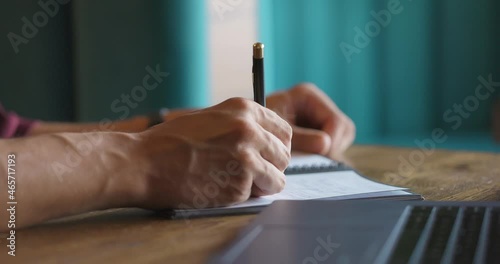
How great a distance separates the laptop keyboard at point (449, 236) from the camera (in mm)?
439

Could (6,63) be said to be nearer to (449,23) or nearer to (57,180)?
(449,23)

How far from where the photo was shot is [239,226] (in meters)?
0.62

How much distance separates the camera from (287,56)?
2182 millimetres

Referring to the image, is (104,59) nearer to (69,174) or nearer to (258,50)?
(258,50)

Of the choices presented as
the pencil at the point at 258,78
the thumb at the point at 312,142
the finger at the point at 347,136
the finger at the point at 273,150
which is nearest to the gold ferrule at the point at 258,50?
the pencil at the point at 258,78

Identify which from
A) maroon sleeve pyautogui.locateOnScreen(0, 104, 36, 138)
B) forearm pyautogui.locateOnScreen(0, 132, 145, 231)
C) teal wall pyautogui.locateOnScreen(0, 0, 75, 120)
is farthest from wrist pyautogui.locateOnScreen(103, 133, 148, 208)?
A: teal wall pyautogui.locateOnScreen(0, 0, 75, 120)

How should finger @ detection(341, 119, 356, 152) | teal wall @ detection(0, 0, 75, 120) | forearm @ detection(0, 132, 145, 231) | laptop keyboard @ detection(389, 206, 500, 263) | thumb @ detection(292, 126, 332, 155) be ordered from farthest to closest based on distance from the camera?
teal wall @ detection(0, 0, 75, 120) < finger @ detection(341, 119, 356, 152) < thumb @ detection(292, 126, 332, 155) < forearm @ detection(0, 132, 145, 231) < laptop keyboard @ detection(389, 206, 500, 263)

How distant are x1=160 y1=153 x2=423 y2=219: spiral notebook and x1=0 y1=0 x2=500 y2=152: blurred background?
3.75ft

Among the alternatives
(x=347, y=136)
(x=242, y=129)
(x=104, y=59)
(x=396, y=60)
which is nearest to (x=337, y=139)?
(x=347, y=136)

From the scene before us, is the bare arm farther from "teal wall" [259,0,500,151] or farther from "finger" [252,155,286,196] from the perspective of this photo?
"teal wall" [259,0,500,151]

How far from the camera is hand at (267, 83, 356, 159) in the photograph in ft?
3.75

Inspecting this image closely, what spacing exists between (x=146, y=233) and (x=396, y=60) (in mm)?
1583

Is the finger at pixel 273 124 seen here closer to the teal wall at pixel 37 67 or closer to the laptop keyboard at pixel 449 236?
the laptop keyboard at pixel 449 236

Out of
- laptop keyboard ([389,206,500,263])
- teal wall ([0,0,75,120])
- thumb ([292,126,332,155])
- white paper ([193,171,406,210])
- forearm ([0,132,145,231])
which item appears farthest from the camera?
teal wall ([0,0,75,120])
